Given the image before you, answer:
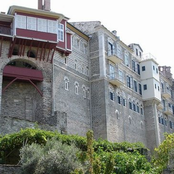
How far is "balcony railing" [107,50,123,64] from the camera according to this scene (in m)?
42.2

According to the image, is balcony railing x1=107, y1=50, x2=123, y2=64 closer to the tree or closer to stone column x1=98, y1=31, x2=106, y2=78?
stone column x1=98, y1=31, x2=106, y2=78

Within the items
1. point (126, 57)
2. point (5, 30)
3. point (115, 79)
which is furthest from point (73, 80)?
point (126, 57)

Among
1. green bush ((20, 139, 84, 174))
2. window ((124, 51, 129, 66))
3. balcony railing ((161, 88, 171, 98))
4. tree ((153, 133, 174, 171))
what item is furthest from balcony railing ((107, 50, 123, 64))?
green bush ((20, 139, 84, 174))

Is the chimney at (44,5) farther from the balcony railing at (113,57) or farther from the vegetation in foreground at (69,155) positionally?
the vegetation in foreground at (69,155)

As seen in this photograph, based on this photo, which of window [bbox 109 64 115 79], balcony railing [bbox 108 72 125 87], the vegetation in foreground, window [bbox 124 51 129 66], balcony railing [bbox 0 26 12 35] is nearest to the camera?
the vegetation in foreground

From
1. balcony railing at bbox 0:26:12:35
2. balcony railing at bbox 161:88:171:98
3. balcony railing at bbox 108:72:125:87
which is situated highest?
balcony railing at bbox 161:88:171:98

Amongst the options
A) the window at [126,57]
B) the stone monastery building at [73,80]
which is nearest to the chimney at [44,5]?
the stone monastery building at [73,80]

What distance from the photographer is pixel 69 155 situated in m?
19.5

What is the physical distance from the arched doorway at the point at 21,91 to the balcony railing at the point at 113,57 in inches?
405

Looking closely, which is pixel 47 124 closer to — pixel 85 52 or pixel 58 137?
pixel 58 137

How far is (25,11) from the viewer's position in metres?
33.6

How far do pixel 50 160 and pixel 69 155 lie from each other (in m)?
1.01

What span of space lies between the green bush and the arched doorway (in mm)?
13059

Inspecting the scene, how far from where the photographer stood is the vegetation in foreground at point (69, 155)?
18.9 metres
